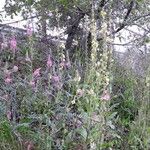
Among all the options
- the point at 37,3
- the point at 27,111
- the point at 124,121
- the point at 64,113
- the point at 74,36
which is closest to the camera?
the point at 64,113

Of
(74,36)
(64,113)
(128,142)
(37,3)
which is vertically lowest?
(128,142)

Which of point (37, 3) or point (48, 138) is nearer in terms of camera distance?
point (48, 138)

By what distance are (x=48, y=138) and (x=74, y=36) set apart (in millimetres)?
3950

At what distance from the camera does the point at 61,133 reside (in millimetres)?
4305

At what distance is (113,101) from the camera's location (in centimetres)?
555

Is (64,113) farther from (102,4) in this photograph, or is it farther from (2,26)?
(2,26)

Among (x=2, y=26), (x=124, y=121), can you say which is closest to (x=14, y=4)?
(x=2, y=26)

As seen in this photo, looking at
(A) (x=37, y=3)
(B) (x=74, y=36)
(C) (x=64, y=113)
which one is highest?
(A) (x=37, y=3)

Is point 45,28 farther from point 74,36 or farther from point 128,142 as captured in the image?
point 128,142

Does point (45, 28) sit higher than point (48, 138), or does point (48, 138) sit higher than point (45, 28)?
point (45, 28)

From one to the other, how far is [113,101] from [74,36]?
2.22 m

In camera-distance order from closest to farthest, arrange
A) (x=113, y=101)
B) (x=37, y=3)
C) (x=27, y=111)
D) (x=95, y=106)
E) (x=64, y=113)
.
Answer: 1. (x=95, y=106)
2. (x=64, y=113)
3. (x=27, y=111)
4. (x=113, y=101)
5. (x=37, y=3)

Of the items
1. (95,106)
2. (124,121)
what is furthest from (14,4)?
(95,106)

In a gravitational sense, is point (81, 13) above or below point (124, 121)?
above
